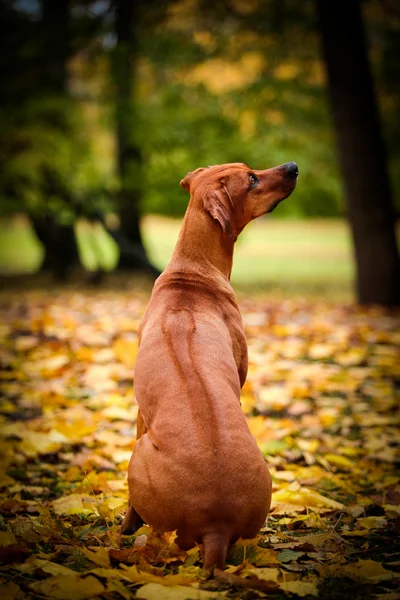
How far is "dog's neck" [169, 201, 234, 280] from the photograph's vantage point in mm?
3408

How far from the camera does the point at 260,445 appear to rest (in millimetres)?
4320

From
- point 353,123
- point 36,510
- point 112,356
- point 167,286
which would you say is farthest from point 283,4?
point 36,510

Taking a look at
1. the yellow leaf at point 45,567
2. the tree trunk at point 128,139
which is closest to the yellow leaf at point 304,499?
the yellow leaf at point 45,567

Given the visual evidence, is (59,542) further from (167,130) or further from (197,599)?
(167,130)

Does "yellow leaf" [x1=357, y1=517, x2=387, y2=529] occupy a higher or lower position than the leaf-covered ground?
lower

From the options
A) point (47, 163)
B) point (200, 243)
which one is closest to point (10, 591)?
point (200, 243)

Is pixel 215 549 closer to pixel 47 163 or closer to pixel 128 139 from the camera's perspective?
pixel 47 163

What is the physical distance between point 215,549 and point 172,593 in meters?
0.29

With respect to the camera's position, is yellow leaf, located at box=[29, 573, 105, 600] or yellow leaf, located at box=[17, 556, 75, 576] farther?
yellow leaf, located at box=[17, 556, 75, 576]

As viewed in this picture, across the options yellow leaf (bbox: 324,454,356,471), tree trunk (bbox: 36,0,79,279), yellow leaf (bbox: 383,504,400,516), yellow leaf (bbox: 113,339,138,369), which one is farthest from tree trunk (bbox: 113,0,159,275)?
yellow leaf (bbox: 383,504,400,516)

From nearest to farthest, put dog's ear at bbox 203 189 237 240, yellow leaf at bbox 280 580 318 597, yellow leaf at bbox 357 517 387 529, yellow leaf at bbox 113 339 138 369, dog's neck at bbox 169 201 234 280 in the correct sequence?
A: yellow leaf at bbox 280 580 318 597
yellow leaf at bbox 357 517 387 529
dog's ear at bbox 203 189 237 240
dog's neck at bbox 169 201 234 280
yellow leaf at bbox 113 339 138 369

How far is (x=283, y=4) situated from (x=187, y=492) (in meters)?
11.5

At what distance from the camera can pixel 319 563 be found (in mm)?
2609

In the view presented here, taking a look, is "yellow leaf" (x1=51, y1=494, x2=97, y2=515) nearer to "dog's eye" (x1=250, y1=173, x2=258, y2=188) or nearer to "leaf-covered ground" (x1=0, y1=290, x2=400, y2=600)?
"leaf-covered ground" (x1=0, y1=290, x2=400, y2=600)
